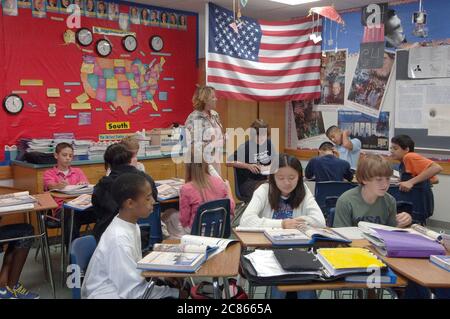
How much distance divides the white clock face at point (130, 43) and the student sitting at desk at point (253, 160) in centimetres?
201

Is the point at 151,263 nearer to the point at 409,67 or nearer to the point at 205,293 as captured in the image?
the point at 205,293

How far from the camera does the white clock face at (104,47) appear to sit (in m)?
5.70

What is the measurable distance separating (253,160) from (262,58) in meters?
1.57

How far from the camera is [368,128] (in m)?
6.40

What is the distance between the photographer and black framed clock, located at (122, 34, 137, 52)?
5.94m

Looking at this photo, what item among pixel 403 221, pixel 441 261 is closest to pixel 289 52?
pixel 403 221

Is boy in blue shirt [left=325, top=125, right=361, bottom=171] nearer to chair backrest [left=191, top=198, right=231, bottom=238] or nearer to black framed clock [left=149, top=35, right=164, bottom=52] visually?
black framed clock [left=149, top=35, right=164, bottom=52]

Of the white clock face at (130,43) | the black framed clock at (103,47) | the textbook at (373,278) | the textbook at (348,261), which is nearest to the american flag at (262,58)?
the white clock face at (130,43)

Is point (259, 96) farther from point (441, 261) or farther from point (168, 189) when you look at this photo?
point (441, 261)

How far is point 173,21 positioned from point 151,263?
5.07m

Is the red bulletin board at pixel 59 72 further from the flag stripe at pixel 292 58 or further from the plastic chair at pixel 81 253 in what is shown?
the plastic chair at pixel 81 253

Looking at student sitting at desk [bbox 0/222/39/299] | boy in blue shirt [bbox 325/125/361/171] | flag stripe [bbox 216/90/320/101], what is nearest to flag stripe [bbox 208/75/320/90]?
flag stripe [bbox 216/90/320/101]

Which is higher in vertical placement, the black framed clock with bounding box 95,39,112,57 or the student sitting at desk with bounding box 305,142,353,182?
the black framed clock with bounding box 95,39,112,57

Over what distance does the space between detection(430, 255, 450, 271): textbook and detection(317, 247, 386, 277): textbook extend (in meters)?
0.27
